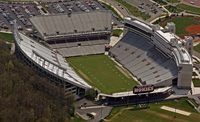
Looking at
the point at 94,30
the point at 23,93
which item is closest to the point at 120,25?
the point at 94,30

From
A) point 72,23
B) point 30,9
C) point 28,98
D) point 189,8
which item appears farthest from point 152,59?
point 189,8

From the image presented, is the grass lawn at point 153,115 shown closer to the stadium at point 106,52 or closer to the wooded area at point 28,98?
the stadium at point 106,52

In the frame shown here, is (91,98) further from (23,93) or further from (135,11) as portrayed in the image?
(135,11)

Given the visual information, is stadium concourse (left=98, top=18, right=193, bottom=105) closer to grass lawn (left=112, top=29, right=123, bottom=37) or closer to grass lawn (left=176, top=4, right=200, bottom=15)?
grass lawn (left=112, top=29, right=123, bottom=37)

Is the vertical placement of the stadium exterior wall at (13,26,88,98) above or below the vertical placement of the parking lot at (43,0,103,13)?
below

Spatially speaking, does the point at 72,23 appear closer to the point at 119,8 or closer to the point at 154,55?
the point at 154,55

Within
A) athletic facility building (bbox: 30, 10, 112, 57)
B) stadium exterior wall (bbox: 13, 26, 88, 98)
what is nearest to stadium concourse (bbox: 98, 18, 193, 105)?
stadium exterior wall (bbox: 13, 26, 88, 98)

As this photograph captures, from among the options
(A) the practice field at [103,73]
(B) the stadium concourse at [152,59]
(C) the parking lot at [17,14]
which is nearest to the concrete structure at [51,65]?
(A) the practice field at [103,73]
